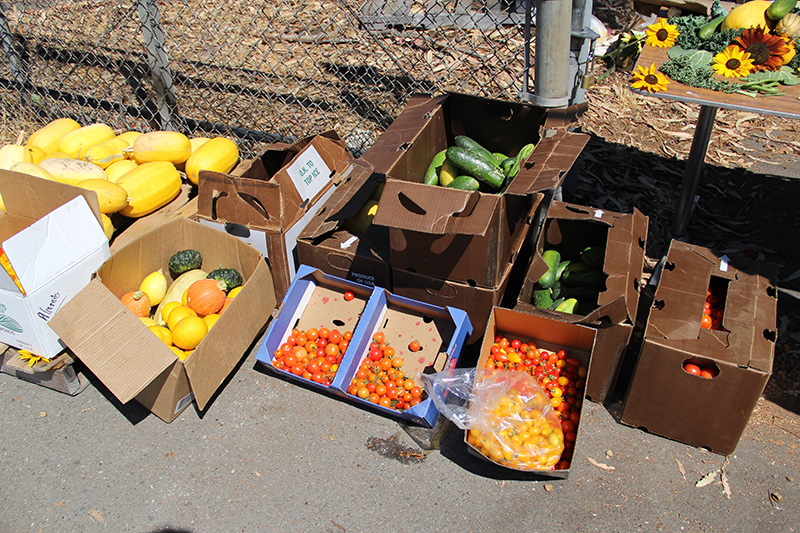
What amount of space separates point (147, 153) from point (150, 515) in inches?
135

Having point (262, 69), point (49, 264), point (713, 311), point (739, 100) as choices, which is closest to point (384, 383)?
point (713, 311)

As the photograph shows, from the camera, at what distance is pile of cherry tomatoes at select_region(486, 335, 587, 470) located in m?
3.52

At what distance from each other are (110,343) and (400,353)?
1849 mm

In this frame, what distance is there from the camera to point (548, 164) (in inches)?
133

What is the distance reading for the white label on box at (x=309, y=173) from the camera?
4.39 metres

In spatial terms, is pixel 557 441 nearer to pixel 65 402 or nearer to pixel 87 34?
pixel 65 402

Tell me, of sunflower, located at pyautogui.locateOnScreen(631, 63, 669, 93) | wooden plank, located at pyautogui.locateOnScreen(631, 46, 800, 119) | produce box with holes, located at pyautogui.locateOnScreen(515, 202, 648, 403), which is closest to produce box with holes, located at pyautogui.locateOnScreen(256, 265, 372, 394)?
produce box with holes, located at pyautogui.locateOnScreen(515, 202, 648, 403)

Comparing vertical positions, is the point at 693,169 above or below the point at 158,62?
below

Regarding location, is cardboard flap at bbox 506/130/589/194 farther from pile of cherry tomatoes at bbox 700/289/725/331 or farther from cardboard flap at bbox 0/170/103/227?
cardboard flap at bbox 0/170/103/227

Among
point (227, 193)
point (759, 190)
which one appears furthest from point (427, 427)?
point (759, 190)

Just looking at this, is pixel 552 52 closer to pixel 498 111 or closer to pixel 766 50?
pixel 498 111

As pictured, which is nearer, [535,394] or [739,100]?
[535,394]

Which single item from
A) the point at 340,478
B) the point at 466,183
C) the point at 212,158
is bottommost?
the point at 340,478

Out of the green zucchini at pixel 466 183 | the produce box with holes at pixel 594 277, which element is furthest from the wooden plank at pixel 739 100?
the green zucchini at pixel 466 183
